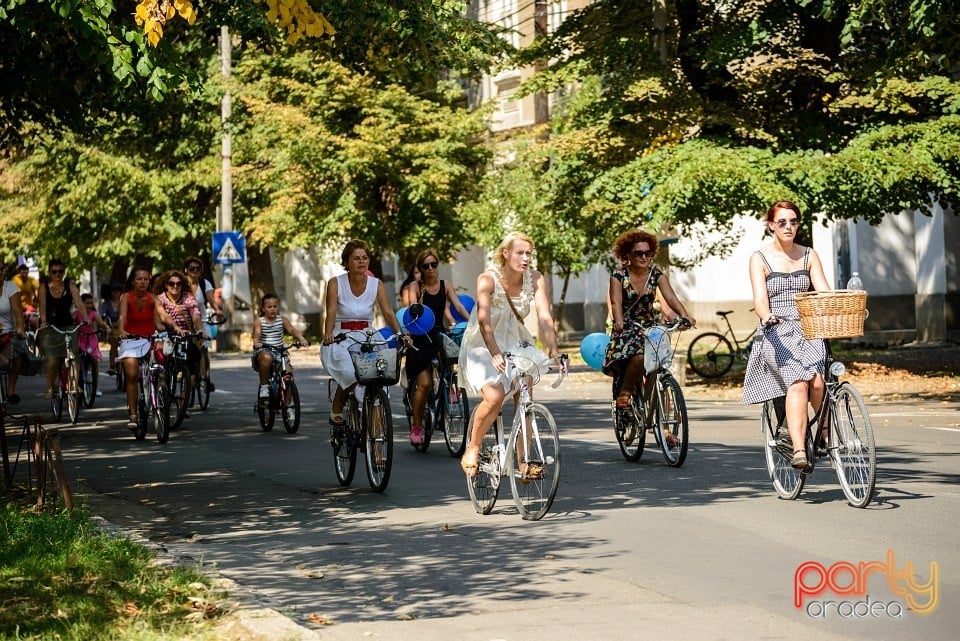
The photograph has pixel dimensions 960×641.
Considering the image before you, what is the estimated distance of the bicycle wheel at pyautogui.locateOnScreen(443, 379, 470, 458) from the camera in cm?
1351

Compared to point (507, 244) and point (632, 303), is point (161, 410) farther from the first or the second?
point (507, 244)

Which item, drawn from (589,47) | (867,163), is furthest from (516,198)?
(867,163)

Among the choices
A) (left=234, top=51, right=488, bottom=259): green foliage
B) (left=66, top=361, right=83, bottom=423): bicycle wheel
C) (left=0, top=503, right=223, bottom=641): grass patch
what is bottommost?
(left=0, top=503, right=223, bottom=641): grass patch

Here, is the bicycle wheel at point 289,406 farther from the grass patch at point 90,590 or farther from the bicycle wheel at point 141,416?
the grass patch at point 90,590

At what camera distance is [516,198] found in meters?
31.4

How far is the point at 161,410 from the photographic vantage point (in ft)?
50.9

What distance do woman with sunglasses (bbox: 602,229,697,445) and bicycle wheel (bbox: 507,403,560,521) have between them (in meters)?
2.94

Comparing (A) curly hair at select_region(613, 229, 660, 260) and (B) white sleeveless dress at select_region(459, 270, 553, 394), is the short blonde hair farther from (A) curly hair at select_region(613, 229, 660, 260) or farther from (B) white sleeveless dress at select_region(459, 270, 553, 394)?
(A) curly hair at select_region(613, 229, 660, 260)

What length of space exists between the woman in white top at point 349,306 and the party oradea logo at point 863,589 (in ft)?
16.4

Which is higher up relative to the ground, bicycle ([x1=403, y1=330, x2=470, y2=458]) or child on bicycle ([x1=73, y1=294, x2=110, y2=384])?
child on bicycle ([x1=73, y1=294, x2=110, y2=384])

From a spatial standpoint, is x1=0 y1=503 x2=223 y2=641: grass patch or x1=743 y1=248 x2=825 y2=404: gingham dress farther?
x1=743 y1=248 x2=825 y2=404: gingham dress

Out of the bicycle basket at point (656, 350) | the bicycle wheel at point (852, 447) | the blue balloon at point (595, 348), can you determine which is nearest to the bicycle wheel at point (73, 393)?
the blue balloon at point (595, 348)

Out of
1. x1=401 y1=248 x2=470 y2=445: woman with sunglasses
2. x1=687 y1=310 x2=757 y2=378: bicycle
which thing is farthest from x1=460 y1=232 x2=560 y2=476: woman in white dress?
x1=687 y1=310 x2=757 y2=378: bicycle

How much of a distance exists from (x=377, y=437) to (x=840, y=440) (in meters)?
3.40
